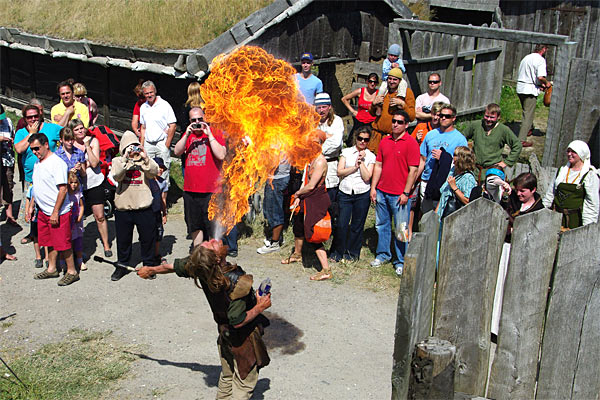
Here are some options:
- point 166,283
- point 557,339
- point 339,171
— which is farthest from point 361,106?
point 557,339

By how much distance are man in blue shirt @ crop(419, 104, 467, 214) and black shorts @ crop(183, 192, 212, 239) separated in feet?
9.89

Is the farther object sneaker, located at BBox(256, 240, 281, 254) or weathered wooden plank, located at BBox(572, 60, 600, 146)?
sneaker, located at BBox(256, 240, 281, 254)

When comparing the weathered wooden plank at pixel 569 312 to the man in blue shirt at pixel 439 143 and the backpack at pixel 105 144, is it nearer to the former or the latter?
the man in blue shirt at pixel 439 143

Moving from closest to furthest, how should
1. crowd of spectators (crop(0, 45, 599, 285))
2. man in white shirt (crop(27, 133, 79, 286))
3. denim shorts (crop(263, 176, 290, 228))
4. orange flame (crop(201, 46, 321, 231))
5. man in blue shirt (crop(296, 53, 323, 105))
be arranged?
orange flame (crop(201, 46, 321, 231)) < crowd of spectators (crop(0, 45, 599, 285)) < man in white shirt (crop(27, 133, 79, 286)) < denim shorts (crop(263, 176, 290, 228)) < man in blue shirt (crop(296, 53, 323, 105))

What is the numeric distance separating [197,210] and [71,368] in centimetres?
308

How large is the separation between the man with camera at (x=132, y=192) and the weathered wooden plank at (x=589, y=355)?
237 inches

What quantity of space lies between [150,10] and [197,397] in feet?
33.3

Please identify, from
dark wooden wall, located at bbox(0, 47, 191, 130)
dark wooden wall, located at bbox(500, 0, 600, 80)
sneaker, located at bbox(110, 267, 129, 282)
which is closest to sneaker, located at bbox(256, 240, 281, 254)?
sneaker, located at bbox(110, 267, 129, 282)

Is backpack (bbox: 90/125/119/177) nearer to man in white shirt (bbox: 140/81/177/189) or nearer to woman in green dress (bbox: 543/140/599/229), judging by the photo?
man in white shirt (bbox: 140/81/177/189)

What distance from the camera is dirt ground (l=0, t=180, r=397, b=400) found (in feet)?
21.5

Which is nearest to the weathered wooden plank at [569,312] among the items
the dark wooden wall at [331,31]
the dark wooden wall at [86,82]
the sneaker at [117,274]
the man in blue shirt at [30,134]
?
the sneaker at [117,274]

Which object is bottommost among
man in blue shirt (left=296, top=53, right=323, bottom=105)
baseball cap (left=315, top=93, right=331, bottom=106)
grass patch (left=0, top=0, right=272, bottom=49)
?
Result: baseball cap (left=315, top=93, right=331, bottom=106)

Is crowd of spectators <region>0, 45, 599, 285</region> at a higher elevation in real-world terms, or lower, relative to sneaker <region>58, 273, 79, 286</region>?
higher

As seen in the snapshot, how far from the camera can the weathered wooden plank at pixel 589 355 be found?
4254 millimetres
